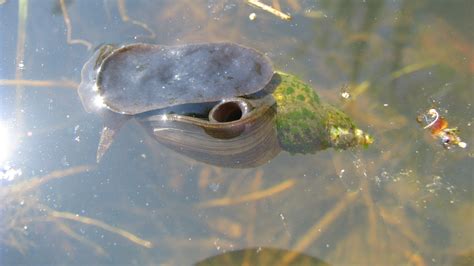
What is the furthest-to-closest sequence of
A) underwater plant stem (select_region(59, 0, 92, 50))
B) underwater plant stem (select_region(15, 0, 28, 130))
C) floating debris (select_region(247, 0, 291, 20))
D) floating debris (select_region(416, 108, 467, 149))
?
floating debris (select_region(247, 0, 291, 20))
underwater plant stem (select_region(59, 0, 92, 50))
underwater plant stem (select_region(15, 0, 28, 130))
floating debris (select_region(416, 108, 467, 149))

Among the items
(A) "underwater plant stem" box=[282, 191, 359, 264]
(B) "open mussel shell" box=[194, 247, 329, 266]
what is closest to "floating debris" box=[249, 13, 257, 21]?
(A) "underwater plant stem" box=[282, 191, 359, 264]

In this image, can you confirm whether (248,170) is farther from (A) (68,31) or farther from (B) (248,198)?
(A) (68,31)

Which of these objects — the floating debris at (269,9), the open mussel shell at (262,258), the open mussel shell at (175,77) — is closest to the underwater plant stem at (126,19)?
the open mussel shell at (175,77)

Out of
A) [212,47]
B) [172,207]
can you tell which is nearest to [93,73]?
[212,47]

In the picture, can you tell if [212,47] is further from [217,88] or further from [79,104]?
[79,104]

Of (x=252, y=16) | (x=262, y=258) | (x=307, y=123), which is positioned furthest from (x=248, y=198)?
(x=252, y=16)

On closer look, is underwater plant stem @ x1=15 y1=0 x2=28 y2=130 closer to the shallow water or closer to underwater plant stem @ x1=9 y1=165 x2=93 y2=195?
the shallow water

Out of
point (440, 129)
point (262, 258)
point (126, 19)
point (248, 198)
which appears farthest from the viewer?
point (126, 19)

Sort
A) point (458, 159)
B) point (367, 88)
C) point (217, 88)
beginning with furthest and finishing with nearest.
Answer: point (367, 88) → point (458, 159) → point (217, 88)
